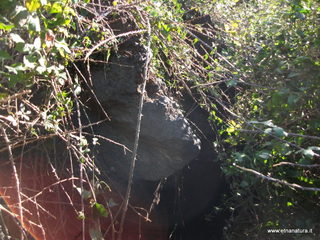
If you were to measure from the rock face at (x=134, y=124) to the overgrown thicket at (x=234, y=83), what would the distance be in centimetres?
11

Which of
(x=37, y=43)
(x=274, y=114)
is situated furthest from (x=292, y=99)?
(x=37, y=43)

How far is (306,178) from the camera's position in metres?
3.26

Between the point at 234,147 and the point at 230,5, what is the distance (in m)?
1.60

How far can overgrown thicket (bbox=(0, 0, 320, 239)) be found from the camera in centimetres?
235

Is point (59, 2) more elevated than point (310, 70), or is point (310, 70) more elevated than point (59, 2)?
point (59, 2)

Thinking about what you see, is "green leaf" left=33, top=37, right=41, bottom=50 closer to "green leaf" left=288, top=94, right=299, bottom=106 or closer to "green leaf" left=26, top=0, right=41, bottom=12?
"green leaf" left=26, top=0, right=41, bottom=12

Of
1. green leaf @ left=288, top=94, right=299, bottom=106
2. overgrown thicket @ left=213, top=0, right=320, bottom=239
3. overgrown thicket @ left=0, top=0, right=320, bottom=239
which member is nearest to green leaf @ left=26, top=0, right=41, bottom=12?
overgrown thicket @ left=0, top=0, right=320, bottom=239

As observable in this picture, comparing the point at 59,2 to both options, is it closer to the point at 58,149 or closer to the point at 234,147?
the point at 58,149

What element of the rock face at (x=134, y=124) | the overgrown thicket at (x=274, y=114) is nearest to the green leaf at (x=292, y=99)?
the overgrown thicket at (x=274, y=114)

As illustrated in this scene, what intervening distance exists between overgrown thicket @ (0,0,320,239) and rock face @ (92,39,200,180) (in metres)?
0.11

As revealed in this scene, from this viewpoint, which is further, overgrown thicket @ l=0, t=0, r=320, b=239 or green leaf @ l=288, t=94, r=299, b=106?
green leaf @ l=288, t=94, r=299, b=106

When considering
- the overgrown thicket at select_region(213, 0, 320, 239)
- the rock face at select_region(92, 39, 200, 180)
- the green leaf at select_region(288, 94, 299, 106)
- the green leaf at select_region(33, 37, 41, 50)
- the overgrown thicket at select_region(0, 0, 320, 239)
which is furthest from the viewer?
the rock face at select_region(92, 39, 200, 180)

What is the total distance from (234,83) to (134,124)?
859mm

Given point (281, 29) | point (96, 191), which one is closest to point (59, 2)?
point (96, 191)
